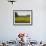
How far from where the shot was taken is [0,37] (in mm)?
5324

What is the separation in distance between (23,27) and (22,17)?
0.41m

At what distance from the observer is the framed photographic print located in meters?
5.31

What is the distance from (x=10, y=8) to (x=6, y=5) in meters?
0.20

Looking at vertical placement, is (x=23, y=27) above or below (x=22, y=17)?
below

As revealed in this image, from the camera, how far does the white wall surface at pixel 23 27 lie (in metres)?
5.31

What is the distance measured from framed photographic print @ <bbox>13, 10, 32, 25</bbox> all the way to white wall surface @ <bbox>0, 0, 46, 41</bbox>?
12 cm

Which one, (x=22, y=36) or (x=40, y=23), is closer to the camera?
(x=22, y=36)

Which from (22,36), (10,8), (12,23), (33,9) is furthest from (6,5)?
(22,36)

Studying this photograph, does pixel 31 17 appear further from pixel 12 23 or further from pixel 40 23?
pixel 12 23

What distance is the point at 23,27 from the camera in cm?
534

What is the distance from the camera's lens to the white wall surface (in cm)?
531

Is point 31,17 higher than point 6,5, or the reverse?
point 6,5

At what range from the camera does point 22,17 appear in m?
5.32

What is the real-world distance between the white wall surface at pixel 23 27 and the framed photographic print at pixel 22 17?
12 centimetres
